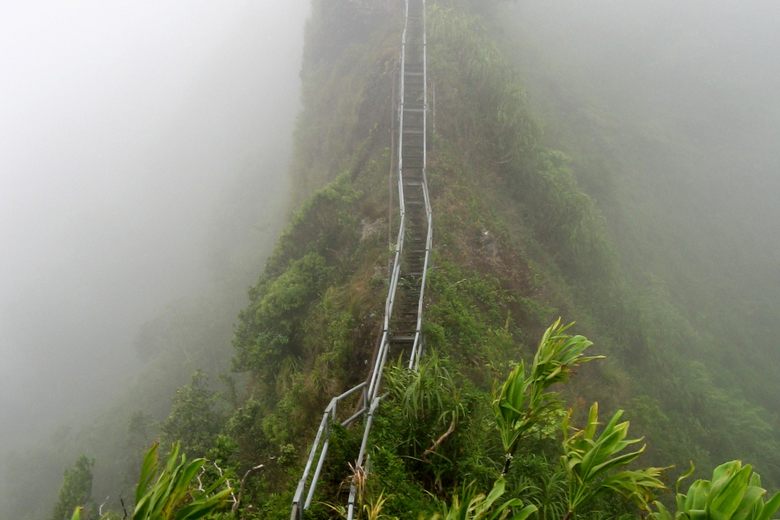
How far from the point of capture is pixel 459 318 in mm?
9602

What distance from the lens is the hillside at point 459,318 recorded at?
5.43m

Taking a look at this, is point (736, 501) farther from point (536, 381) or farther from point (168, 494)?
point (168, 494)

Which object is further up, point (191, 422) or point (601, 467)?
point (601, 467)

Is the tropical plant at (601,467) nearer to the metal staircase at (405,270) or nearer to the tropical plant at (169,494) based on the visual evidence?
the metal staircase at (405,270)

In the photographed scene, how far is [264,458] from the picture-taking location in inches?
356

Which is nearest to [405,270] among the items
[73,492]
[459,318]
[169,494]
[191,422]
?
[459,318]

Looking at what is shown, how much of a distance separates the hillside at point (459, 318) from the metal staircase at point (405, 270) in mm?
284

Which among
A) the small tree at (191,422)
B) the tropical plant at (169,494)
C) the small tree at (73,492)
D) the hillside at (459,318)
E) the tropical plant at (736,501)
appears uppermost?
the tropical plant at (169,494)

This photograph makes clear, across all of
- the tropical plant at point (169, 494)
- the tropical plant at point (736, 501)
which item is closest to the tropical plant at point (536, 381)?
the tropical plant at point (736, 501)

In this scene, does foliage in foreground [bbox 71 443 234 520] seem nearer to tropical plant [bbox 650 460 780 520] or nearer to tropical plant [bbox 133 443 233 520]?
tropical plant [bbox 133 443 233 520]

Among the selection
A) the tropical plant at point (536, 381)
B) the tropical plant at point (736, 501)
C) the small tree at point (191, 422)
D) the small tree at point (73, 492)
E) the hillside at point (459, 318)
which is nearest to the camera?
the tropical plant at point (736, 501)

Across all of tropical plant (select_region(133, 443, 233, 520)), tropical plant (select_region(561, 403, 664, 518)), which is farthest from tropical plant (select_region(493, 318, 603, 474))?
tropical plant (select_region(133, 443, 233, 520))

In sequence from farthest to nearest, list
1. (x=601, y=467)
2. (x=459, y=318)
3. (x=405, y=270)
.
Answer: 1. (x=405, y=270)
2. (x=459, y=318)
3. (x=601, y=467)

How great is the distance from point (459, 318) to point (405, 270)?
1960 mm
